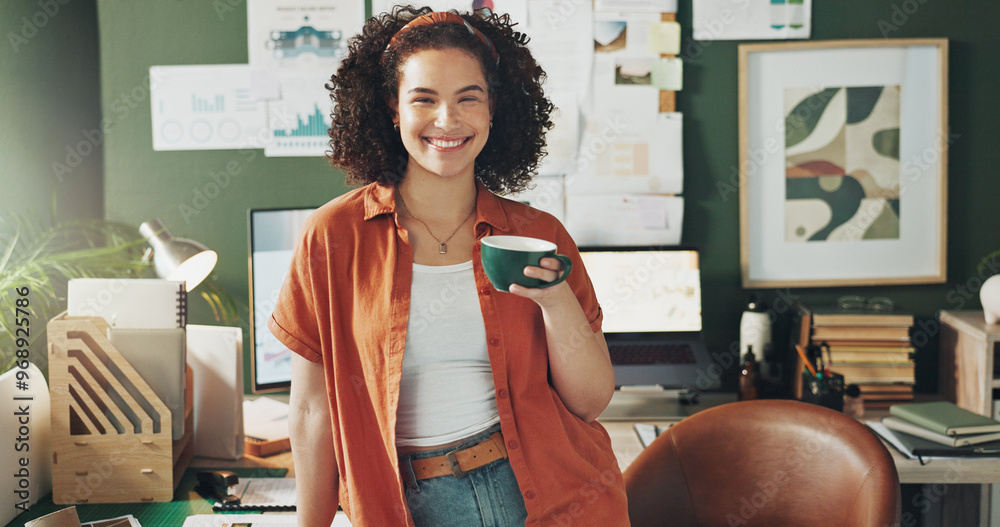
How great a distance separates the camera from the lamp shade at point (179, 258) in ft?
5.73

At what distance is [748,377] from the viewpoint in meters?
2.02

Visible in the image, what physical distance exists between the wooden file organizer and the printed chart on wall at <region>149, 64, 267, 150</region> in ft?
2.73

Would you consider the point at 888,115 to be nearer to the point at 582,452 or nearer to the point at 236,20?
the point at 582,452

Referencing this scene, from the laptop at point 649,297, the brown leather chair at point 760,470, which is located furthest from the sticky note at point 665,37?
the brown leather chair at point 760,470

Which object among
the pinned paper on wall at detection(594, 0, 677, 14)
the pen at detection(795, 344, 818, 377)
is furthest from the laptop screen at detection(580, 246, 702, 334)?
the pinned paper on wall at detection(594, 0, 677, 14)

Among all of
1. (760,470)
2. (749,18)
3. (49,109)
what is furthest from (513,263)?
(49,109)

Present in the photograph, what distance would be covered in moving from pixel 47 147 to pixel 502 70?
5.02 ft

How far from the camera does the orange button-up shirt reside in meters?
1.07

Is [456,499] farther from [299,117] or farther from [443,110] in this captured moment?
[299,117]

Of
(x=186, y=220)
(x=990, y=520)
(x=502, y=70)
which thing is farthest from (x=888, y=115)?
(x=186, y=220)

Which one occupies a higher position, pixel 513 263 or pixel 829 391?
pixel 513 263

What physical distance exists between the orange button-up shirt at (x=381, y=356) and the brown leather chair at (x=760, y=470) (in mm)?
403

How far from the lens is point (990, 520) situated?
214 centimetres

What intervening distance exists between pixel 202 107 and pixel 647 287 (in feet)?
4.70
